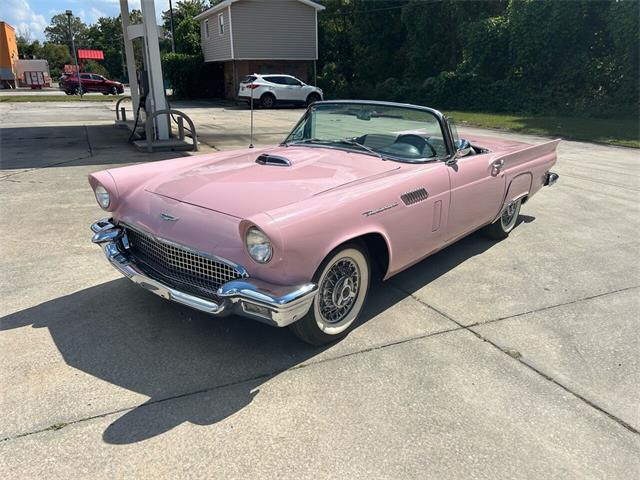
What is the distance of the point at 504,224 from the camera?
17.1 ft

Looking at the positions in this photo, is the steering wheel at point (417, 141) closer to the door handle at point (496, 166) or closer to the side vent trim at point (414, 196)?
the side vent trim at point (414, 196)

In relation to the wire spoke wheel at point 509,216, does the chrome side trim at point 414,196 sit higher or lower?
higher

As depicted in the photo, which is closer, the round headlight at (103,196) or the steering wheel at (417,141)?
the round headlight at (103,196)

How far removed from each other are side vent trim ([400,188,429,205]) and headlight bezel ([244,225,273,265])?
113 centimetres

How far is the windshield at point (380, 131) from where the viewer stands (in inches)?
156

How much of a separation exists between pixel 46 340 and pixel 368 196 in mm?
2197

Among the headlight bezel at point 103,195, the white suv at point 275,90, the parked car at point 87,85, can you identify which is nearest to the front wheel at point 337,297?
the headlight bezel at point 103,195

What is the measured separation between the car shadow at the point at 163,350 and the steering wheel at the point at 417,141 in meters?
1.13

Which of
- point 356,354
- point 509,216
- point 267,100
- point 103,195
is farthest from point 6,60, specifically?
point 356,354

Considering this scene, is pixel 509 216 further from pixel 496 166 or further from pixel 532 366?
pixel 532 366

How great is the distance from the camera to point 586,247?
5.09 meters

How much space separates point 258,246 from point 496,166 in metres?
2.73

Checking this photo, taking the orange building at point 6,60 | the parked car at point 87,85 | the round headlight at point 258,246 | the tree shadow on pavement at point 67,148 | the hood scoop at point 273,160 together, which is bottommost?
the tree shadow on pavement at point 67,148

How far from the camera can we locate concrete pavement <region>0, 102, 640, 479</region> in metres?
2.22
